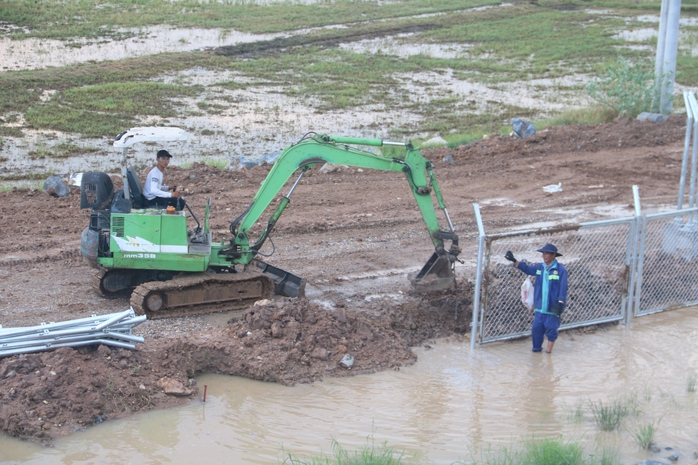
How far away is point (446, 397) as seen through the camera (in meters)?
9.18

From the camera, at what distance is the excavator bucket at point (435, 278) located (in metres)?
11.6

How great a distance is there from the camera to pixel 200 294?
36.9 feet

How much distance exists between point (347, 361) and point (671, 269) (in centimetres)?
549

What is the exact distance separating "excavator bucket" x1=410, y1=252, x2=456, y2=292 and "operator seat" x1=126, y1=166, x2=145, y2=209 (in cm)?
414

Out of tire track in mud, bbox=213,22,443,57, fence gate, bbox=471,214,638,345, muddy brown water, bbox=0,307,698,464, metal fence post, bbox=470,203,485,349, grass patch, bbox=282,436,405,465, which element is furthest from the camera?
tire track in mud, bbox=213,22,443,57

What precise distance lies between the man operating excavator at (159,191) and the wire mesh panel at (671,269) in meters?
6.58

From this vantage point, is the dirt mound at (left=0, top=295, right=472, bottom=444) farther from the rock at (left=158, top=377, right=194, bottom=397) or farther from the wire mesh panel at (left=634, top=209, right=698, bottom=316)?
the wire mesh panel at (left=634, top=209, right=698, bottom=316)

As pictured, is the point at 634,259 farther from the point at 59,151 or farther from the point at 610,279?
the point at 59,151

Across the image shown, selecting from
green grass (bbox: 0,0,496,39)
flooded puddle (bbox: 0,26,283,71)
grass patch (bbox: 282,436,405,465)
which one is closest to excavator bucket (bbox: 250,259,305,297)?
grass patch (bbox: 282,436,405,465)

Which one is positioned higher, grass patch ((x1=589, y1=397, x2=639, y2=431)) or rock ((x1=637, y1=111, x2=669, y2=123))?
rock ((x1=637, y1=111, x2=669, y2=123))

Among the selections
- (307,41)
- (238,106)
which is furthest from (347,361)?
(307,41)

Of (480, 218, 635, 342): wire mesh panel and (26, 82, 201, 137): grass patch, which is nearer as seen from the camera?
(480, 218, 635, 342): wire mesh panel

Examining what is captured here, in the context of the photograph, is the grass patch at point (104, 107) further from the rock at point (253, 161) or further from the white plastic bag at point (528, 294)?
the white plastic bag at point (528, 294)

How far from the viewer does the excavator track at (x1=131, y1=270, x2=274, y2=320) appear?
10.9 meters
